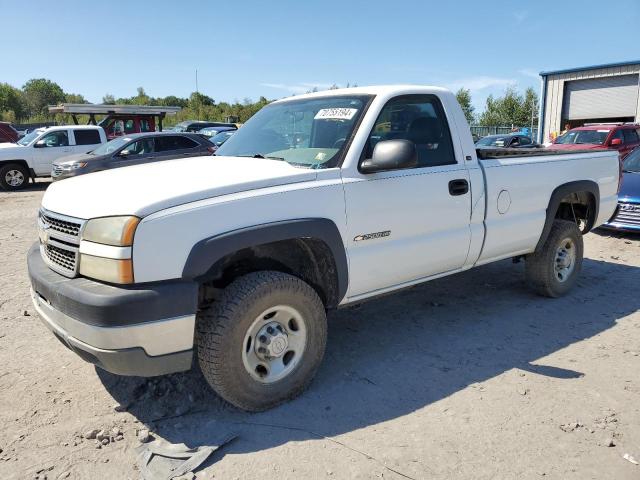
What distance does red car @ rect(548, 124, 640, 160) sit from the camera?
14.7 meters

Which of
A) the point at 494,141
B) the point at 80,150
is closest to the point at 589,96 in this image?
the point at 494,141

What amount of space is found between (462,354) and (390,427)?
4.02 feet

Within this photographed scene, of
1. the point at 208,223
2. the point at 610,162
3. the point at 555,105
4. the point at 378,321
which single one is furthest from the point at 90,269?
the point at 555,105

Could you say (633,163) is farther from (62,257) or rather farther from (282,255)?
(62,257)

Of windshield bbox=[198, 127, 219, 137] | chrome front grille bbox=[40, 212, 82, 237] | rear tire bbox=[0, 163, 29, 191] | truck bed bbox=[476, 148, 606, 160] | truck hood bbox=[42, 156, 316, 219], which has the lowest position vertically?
rear tire bbox=[0, 163, 29, 191]

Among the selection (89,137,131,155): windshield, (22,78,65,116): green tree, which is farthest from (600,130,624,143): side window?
(22,78,65,116): green tree

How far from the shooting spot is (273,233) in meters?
3.01

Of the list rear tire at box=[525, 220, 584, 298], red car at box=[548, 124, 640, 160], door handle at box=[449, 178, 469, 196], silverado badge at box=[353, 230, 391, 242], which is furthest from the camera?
red car at box=[548, 124, 640, 160]

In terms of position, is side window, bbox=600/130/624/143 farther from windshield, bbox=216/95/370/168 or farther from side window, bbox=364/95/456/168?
windshield, bbox=216/95/370/168

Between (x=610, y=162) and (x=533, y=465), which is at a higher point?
(x=610, y=162)

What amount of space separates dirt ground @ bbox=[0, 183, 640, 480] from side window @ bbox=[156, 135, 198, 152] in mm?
9289

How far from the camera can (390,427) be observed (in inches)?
121

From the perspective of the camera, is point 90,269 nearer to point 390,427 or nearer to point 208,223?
point 208,223

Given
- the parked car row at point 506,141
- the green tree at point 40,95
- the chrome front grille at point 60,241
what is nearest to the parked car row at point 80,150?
the chrome front grille at point 60,241
